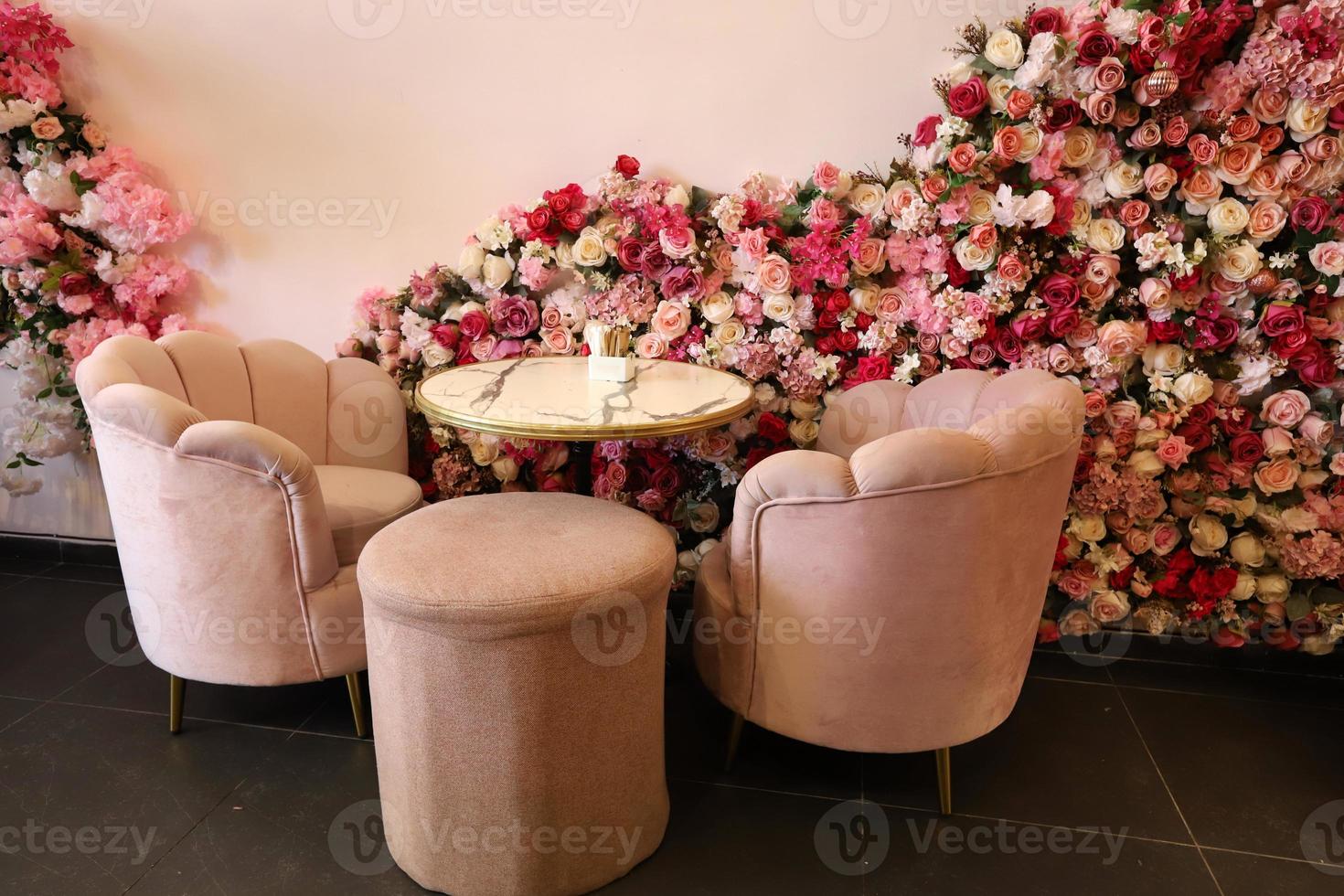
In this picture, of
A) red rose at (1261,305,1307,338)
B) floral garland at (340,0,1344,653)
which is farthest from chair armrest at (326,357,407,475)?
red rose at (1261,305,1307,338)

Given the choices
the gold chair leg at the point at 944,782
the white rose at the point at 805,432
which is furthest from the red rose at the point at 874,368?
the gold chair leg at the point at 944,782

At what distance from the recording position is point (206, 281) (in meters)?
2.81

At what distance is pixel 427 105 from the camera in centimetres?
254

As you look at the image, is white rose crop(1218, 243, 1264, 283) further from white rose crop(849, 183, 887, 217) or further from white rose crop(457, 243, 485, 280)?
white rose crop(457, 243, 485, 280)

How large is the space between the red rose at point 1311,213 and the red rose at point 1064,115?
580 mm

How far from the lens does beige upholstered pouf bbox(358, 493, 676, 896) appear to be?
1520 millimetres

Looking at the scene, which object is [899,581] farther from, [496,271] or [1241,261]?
[496,271]

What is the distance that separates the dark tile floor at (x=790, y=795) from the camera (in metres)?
1.76

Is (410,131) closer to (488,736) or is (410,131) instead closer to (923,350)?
(923,350)

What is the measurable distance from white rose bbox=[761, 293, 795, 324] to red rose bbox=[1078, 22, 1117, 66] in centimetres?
92

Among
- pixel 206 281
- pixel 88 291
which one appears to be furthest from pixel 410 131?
pixel 88 291

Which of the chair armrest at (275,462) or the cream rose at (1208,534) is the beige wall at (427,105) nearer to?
the chair armrest at (275,462)

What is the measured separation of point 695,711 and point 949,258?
4.57 ft

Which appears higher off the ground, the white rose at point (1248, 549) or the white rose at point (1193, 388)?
the white rose at point (1193, 388)
